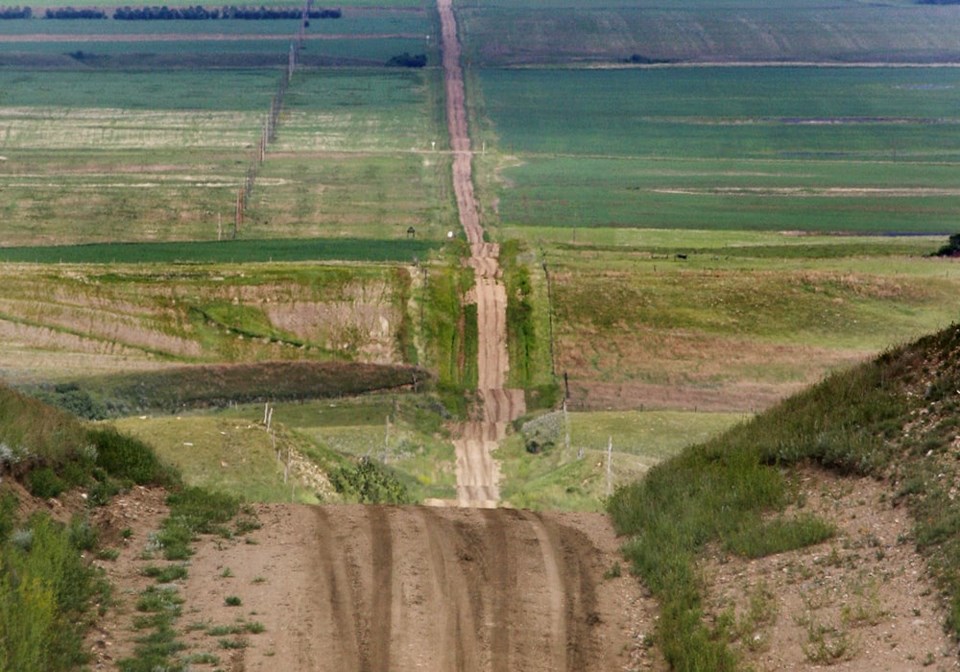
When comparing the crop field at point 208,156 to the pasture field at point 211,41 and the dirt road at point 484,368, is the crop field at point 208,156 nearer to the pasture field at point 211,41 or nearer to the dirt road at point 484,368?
the dirt road at point 484,368

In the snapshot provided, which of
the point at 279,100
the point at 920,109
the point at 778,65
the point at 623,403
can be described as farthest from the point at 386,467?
the point at 778,65

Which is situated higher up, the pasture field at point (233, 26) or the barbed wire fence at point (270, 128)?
the pasture field at point (233, 26)

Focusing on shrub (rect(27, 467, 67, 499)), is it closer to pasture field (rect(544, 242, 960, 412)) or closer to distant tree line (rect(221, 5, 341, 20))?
pasture field (rect(544, 242, 960, 412))

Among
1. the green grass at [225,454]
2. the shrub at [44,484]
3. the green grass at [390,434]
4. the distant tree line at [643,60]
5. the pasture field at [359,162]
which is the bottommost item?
the shrub at [44,484]

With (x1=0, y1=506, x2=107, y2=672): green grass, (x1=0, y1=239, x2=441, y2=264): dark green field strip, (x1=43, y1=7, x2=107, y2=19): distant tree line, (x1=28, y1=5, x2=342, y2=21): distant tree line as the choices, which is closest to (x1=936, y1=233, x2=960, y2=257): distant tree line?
(x1=0, y1=239, x2=441, y2=264): dark green field strip

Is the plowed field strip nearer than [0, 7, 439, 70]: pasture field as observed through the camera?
Result: Yes

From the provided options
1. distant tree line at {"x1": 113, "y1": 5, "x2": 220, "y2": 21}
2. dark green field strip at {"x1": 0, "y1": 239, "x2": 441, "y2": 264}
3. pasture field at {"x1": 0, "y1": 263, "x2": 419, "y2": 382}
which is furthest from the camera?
distant tree line at {"x1": 113, "y1": 5, "x2": 220, "y2": 21}

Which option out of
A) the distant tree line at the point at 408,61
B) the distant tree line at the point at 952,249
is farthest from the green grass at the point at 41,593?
the distant tree line at the point at 408,61

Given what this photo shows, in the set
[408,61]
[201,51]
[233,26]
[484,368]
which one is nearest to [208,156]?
[408,61]
